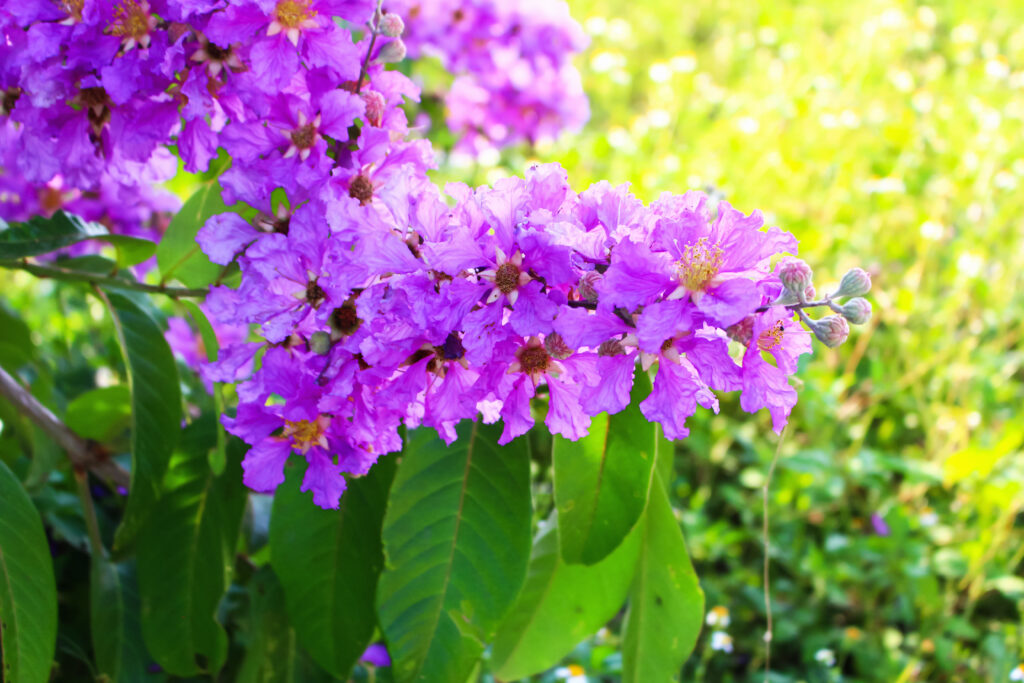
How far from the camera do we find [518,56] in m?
2.81

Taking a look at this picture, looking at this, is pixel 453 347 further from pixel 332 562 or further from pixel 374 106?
pixel 332 562

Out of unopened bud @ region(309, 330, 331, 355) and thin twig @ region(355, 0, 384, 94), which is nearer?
unopened bud @ region(309, 330, 331, 355)

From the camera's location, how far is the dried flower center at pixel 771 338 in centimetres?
93

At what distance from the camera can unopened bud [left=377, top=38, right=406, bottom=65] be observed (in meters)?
1.21

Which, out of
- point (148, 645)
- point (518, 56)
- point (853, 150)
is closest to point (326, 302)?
point (148, 645)

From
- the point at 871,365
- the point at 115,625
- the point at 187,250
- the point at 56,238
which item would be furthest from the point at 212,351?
the point at 871,365

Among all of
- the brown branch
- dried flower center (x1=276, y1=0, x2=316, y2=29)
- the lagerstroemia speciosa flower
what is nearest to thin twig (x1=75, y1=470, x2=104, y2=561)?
the brown branch

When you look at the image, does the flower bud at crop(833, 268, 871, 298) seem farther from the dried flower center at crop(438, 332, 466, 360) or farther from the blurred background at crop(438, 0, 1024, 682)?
the blurred background at crop(438, 0, 1024, 682)

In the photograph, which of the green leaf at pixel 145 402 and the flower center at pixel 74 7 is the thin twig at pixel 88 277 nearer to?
the green leaf at pixel 145 402

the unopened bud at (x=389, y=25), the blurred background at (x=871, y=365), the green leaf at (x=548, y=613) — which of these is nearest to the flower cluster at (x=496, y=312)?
the unopened bud at (x=389, y=25)

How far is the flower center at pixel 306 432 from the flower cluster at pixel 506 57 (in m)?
1.89

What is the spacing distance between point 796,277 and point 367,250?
1.47 feet

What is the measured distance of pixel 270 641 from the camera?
4.97ft

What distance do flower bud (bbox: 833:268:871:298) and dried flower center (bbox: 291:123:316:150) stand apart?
2.24 ft
